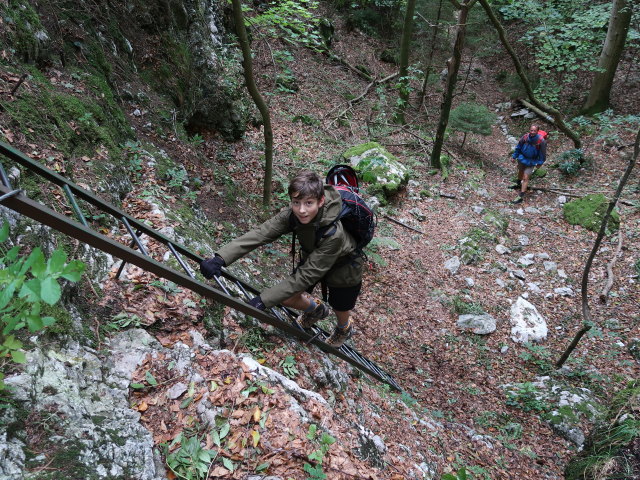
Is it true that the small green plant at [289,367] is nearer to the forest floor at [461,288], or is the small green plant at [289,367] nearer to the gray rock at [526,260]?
the forest floor at [461,288]

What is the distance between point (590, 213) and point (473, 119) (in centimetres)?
528

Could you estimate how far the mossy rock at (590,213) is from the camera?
1007cm

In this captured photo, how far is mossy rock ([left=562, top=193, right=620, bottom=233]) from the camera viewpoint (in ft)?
Answer: 33.0

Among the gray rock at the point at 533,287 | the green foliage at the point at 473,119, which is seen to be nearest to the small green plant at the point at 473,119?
the green foliage at the point at 473,119

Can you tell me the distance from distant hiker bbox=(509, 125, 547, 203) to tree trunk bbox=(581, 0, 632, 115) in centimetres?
434

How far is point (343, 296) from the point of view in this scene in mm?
4352

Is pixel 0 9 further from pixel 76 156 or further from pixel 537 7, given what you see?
pixel 537 7

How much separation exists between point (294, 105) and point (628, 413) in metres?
12.0

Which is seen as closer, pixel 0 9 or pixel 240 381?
pixel 240 381

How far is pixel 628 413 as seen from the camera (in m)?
5.00

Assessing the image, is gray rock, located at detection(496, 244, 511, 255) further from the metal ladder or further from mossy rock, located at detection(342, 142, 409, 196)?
the metal ladder

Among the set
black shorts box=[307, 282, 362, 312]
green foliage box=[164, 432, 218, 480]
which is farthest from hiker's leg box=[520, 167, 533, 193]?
green foliage box=[164, 432, 218, 480]

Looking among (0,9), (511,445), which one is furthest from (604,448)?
(0,9)

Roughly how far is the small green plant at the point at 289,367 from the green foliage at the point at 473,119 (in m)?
12.5
